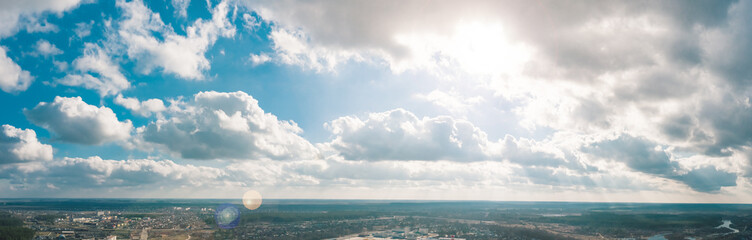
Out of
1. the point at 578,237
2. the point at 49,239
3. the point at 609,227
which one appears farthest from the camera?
the point at 609,227

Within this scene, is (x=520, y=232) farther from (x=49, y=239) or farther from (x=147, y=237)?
(x=49, y=239)

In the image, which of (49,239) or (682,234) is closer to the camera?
(49,239)

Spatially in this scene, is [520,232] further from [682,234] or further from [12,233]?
[12,233]

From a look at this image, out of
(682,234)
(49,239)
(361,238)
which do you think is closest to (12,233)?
(49,239)

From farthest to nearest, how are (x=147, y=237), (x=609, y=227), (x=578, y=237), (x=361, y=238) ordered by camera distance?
1. (x=609, y=227)
2. (x=578, y=237)
3. (x=361, y=238)
4. (x=147, y=237)

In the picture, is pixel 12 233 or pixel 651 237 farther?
pixel 651 237

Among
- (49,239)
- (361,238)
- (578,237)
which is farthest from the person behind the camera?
(578,237)

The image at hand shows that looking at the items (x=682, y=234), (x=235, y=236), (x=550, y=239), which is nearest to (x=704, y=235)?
(x=682, y=234)

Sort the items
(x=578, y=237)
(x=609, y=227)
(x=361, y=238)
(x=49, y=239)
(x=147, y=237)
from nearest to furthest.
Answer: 1. (x=49, y=239)
2. (x=147, y=237)
3. (x=361, y=238)
4. (x=578, y=237)
5. (x=609, y=227)
